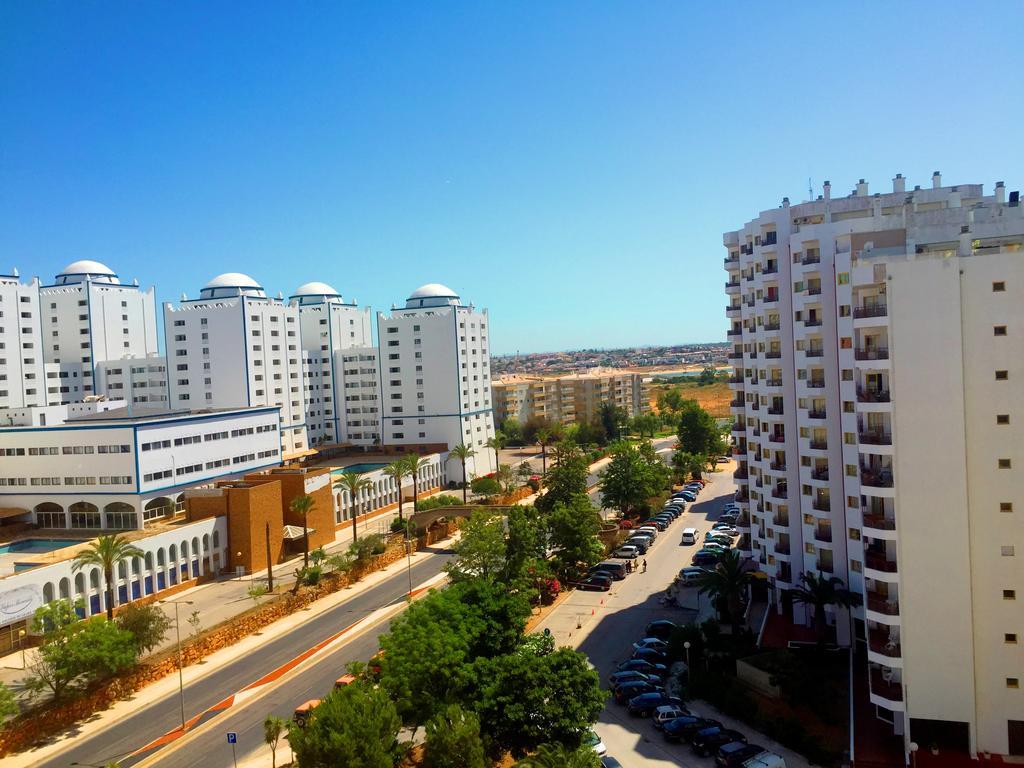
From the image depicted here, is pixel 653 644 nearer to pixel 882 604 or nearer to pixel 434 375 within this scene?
pixel 882 604

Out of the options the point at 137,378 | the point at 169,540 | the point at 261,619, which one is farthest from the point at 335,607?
the point at 137,378

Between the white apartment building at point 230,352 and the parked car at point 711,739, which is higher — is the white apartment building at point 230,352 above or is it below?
above

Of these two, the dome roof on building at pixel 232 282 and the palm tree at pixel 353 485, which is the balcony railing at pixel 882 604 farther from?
the dome roof on building at pixel 232 282

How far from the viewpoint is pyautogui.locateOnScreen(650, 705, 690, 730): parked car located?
29688 mm

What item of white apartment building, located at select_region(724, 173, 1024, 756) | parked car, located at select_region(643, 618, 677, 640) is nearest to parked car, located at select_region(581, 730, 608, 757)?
white apartment building, located at select_region(724, 173, 1024, 756)

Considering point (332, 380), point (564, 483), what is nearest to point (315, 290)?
point (332, 380)

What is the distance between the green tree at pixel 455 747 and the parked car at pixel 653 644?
13.8 m

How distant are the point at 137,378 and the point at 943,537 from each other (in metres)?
83.2

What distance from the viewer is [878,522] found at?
28031mm

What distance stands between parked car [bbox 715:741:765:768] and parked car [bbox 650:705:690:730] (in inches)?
103

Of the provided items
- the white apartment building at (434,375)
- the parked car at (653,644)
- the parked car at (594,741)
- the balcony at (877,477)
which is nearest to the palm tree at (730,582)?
the parked car at (653,644)

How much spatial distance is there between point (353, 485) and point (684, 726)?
1341 inches

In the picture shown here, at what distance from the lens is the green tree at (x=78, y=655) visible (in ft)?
102

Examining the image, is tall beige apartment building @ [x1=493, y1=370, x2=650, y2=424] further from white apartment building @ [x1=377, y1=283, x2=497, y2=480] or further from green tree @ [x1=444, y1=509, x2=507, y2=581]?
green tree @ [x1=444, y1=509, x2=507, y2=581]
